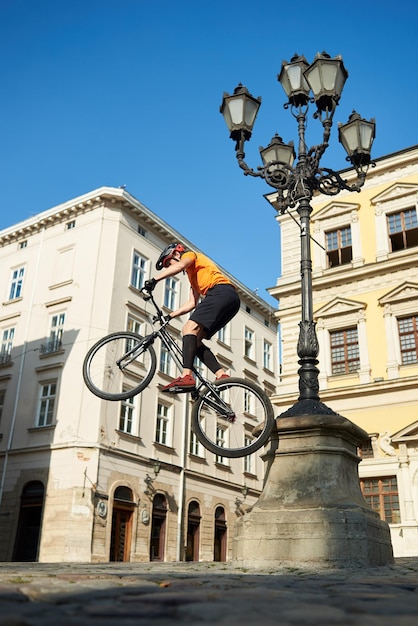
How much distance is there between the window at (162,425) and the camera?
28.5 metres

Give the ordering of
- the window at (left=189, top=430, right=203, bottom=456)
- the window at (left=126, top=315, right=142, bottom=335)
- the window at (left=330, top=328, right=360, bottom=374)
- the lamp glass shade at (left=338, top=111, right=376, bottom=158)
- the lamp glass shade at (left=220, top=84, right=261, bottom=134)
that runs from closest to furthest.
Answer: the lamp glass shade at (left=220, top=84, right=261, bottom=134), the lamp glass shade at (left=338, top=111, right=376, bottom=158), the window at (left=330, top=328, right=360, bottom=374), the window at (left=126, top=315, right=142, bottom=335), the window at (left=189, top=430, right=203, bottom=456)

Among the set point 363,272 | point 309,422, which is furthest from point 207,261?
point 363,272

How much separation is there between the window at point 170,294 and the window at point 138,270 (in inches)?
72.1

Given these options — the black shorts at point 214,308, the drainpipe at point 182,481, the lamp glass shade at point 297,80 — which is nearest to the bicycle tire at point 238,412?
the black shorts at point 214,308

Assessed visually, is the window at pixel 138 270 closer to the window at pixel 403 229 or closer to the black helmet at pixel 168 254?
the window at pixel 403 229

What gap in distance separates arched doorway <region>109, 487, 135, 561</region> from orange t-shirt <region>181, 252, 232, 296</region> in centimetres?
1936

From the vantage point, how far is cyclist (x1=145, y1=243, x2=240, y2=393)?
23.3 ft

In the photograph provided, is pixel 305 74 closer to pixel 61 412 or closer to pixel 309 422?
pixel 309 422

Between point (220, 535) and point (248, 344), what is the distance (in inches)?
489

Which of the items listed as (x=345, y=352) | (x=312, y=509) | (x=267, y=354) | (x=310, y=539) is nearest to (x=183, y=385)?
(x=312, y=509)

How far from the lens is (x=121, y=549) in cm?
2428

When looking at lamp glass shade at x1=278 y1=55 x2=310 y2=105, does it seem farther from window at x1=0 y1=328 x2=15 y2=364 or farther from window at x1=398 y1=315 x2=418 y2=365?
window at x1=0 y1=328 x2=15 y2=364

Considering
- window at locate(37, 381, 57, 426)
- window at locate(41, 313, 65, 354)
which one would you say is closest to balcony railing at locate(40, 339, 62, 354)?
window at locate(41, 313, 65, 354)

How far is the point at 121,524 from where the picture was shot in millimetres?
24828
